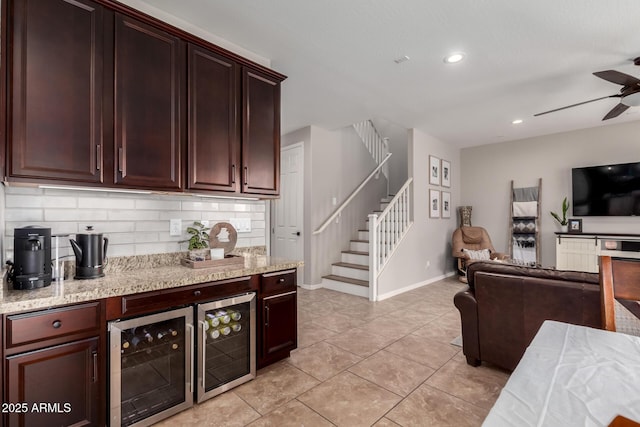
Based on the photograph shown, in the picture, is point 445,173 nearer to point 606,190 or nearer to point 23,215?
point 606,190

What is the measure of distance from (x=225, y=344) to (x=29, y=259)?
1.25m

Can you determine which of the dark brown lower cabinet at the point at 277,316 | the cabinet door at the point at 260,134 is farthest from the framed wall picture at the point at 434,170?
the dark brown lower cabinet at the point at 277,316

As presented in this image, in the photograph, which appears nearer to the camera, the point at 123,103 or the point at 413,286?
the point at 123,103

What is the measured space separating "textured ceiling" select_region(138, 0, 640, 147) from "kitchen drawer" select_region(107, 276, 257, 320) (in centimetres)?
201

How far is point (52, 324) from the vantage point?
145 centimetres

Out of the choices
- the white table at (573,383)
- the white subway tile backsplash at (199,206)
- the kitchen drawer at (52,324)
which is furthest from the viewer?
the white subway tile backsplash at (199,206)

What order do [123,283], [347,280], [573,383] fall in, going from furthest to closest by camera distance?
1. [347,280]
2. [123,283]
3. [573,383]

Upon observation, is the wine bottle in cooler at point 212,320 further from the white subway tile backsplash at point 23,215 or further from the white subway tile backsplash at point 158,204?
the white subway tile backsplash at point 23,215

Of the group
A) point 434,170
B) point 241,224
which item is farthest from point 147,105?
point 434,170

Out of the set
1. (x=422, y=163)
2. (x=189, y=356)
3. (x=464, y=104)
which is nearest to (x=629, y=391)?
(x=189, y=356)

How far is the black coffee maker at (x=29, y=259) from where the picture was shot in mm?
1522

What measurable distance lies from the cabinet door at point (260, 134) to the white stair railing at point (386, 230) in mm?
2114

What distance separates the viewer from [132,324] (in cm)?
169

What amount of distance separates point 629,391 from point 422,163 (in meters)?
4.99
